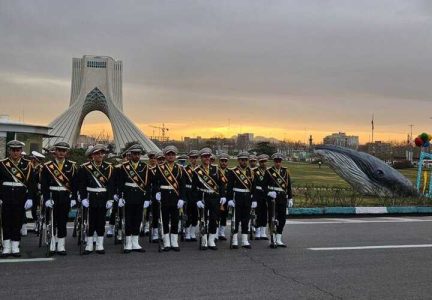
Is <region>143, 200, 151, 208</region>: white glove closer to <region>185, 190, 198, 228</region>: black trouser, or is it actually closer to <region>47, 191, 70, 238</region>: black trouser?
A: <region>185, 190, 198, 228</region>: black trouser

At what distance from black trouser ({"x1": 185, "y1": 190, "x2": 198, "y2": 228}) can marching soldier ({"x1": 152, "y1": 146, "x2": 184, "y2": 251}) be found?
750 millimetres

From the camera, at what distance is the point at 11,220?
7.77 meters

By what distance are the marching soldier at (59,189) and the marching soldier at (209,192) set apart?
220 centimetres

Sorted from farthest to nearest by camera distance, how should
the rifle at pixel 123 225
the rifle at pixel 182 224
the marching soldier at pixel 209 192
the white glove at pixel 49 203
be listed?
the rifle at pixel 182 224 → the marching soldier at pixel 209 192 → the rifle at pixel 123 225 → the white glove at pixel 49 203

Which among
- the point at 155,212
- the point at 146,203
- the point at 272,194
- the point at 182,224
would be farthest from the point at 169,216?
the point at 272,194

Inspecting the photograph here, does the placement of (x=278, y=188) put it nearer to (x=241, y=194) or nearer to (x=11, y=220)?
(x=241, y=194)

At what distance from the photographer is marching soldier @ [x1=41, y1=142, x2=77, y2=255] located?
791cm

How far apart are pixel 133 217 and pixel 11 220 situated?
6.20 ft

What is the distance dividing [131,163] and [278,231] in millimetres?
2886

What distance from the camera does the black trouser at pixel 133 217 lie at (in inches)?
327

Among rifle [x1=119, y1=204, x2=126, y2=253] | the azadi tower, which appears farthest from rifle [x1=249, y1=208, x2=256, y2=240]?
the azadi tower

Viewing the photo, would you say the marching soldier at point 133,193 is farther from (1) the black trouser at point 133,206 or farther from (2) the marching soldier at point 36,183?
(2) the marching soldier at point 36,183

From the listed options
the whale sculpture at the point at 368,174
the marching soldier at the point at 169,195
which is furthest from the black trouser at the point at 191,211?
the whale sculpture at the point at 368,174

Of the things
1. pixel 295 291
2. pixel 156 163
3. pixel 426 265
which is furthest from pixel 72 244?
pixel 426 265
